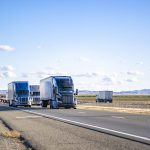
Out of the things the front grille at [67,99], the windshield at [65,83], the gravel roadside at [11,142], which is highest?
the windshield at [65,83]

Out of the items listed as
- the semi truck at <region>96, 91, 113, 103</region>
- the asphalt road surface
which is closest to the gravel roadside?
the asphalt road surface

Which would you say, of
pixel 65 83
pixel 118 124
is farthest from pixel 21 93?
pixel 118 124

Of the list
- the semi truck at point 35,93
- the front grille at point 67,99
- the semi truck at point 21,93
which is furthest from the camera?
the semi truck at point 35,93

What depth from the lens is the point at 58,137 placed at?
16.3m

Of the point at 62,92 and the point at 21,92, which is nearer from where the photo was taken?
the point at 62,92

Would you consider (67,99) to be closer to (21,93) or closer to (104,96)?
(21,93)

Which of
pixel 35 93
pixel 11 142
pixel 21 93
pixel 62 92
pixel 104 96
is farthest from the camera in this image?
pixel 104 96

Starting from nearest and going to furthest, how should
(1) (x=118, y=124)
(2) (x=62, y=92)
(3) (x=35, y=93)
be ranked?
1. (1) (x=118, y=124)
2. (2) (x=62, y=92)
3. (3) (x=35, y=93)

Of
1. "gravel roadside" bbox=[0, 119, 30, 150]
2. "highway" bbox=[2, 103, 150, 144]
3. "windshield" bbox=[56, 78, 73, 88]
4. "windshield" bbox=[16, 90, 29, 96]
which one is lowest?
"gravel roadside" bbox=[0, 119, 30, 150]

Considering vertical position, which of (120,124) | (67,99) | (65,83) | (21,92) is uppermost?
(65,83)

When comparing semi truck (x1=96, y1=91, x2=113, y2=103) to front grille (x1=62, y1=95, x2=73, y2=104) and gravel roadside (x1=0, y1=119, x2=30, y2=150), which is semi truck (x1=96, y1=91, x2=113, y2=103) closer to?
front grille (x1=62, y1=95, x2=73, y2=104)

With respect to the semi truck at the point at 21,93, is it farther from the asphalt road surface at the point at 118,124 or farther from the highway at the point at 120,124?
the highway at the point at 120,124

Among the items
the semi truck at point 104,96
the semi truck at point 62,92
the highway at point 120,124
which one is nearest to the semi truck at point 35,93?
the semi truck at point 62,92

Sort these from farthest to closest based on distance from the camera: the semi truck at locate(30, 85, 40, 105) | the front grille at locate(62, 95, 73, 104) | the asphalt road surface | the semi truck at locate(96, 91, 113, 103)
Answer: the semi truck at locate(96, 91, 113, 103)
the semi truck at locate(30, 85, 40, 105)
the front grille at locate(62, 95, 73, 104)
the asphalt road surface
